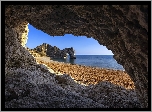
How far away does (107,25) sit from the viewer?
30.2ft

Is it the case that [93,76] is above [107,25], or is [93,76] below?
below

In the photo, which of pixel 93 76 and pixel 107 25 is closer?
pixel 107 25

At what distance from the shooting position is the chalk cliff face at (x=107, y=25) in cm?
707

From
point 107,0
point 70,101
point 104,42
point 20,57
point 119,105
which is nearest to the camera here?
point 107,0

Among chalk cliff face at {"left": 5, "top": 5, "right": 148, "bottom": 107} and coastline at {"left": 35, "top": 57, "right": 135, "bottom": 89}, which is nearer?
chalk cliff face at {"left": 5, "top": 5, "right": 148, "bottom": 107}

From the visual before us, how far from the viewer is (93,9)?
8.33m

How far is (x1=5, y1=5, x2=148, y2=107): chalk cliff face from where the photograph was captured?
7.07m

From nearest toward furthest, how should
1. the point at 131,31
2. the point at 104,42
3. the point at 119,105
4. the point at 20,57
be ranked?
the point at 131,31, the point at 119,105, the point at 104,42, the point at 20,57

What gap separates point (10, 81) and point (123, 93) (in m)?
6.13

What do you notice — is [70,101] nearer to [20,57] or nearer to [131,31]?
[131,31]

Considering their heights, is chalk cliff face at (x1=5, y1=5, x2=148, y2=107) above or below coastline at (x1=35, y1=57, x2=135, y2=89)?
above

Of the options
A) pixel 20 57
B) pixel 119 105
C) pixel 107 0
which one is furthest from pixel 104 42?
pixel 20 57

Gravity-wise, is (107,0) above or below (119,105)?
above

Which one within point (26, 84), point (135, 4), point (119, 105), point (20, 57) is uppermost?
point (135, 4)
